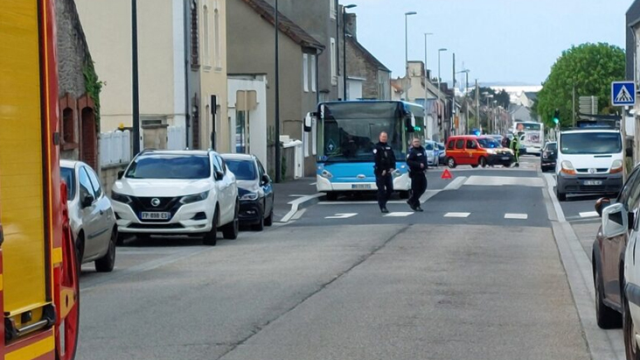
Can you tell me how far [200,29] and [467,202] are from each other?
12.4 meters

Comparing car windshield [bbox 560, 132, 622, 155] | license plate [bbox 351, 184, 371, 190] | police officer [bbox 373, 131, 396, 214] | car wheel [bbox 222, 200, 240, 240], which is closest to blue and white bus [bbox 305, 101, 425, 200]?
license plate [bbox 351, 184, 371, 190]

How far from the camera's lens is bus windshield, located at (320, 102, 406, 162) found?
125 ft

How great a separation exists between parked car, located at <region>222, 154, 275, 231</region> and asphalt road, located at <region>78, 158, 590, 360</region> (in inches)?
62.2

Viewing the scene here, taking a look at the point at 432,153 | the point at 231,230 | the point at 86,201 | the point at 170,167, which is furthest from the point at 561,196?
the point at 432,153

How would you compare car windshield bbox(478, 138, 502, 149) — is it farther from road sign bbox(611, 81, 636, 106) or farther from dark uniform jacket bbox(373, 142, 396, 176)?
dark uniform jacket bbox(373, 142, 396, 176)

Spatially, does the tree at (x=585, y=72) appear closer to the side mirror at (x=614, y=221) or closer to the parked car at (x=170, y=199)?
the parked car at (x=170, y=199)

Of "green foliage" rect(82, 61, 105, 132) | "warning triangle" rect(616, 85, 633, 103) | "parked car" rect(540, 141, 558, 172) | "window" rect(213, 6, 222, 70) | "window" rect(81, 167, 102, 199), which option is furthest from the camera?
"parked car" rect(540, 141, 558, 172)

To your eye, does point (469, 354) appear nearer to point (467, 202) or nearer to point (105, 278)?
point (105, 278)

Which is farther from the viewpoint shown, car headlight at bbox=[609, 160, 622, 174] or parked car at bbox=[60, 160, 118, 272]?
car headlight at bbox=[609, 160, 622, 174]

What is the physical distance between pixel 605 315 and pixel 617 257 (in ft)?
4.62

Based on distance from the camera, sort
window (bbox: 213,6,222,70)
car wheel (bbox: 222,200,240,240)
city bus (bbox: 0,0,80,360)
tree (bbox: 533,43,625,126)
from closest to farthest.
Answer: city bus (bbox: 0,0,80,360) → car wheel (bbox: 222,200,240,240) → window (bbox: 213,6,222,70) → tree (bbox: 533,43,625,126)

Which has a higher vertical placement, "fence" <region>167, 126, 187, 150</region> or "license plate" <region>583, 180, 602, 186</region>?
"fence" <region>167, 126, 187, 150</region>

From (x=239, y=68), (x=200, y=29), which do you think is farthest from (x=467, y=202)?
(x=239, y=68)

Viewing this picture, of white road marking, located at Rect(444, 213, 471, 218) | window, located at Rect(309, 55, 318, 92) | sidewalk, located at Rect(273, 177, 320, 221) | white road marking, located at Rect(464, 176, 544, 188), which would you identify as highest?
window, located at Rect(309, 55, 318, 92)
